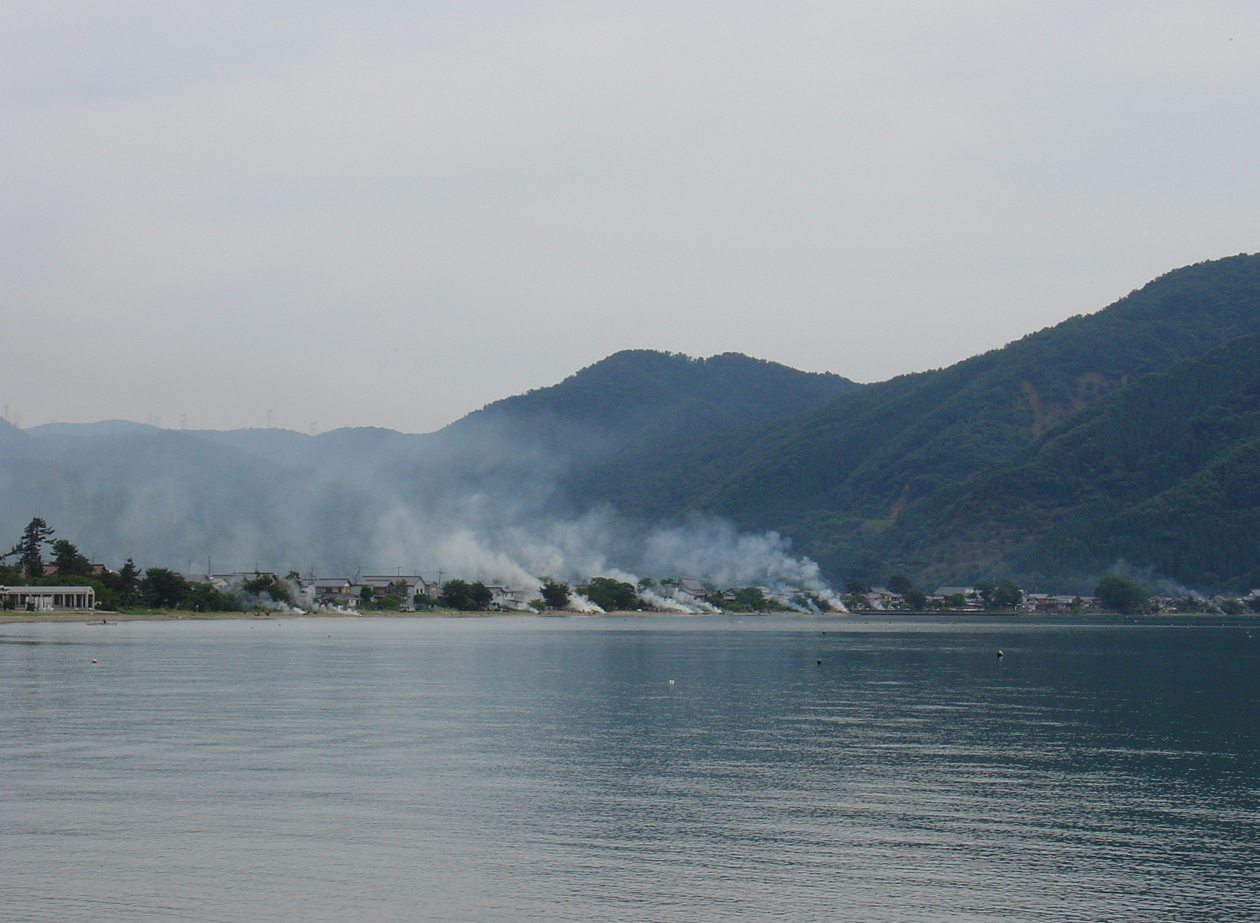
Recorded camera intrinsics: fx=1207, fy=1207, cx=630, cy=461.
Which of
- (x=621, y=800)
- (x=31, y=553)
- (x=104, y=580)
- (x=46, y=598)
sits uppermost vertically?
(x=31, y=553)

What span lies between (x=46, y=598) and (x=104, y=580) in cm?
1434

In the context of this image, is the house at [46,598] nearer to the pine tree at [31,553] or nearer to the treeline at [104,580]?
the treeline at [104,580]

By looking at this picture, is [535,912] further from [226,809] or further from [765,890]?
[226,809]

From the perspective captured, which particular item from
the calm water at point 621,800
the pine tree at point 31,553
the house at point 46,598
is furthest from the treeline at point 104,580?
the calm water at point 621,800

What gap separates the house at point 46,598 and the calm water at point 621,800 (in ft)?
305

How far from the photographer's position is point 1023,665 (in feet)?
294

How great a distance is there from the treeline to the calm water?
4066 inches

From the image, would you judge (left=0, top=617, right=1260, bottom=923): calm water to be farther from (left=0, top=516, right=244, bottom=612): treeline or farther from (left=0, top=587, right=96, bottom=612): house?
(left=0, top=516, right=244, bottom=612): treeline

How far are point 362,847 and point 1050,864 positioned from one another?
50.9 ft

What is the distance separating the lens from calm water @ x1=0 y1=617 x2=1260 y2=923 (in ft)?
78.7

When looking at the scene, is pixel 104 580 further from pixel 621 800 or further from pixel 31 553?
pixel 621 800

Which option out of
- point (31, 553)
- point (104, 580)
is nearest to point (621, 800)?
point (104, 580)

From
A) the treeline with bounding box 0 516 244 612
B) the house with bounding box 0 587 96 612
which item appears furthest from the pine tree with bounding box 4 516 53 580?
the house with bounding box 0 587 96 612

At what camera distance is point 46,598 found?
156m
